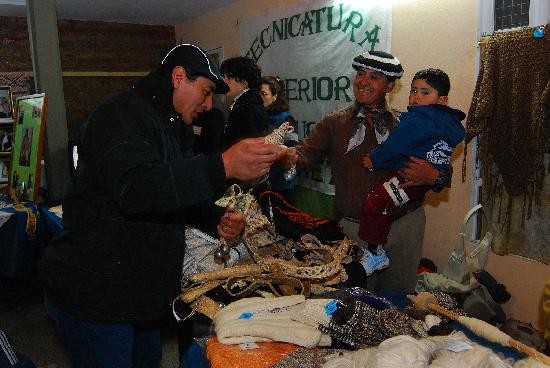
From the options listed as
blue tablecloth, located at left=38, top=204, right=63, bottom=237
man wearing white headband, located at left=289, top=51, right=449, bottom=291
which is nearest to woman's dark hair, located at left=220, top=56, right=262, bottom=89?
man wearing white headband, located at left=289, top=51, right=449, bottom=291

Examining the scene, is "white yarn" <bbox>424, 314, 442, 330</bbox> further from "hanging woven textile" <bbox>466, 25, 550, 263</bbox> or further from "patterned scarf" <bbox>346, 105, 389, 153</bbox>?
"hanging woven textile" <bbox>466, 25, 550, 263</bbox>

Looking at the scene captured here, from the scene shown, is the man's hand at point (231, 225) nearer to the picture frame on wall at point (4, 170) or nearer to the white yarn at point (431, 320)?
the white yarn at point (431, 320)

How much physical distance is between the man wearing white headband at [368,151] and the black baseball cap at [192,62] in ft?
3.65

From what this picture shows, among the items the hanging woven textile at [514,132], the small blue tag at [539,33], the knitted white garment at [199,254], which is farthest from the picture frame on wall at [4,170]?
the small blue tag at [539,33]

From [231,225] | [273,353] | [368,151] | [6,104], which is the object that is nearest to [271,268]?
[231,225]

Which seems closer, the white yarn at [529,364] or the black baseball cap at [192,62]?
the white yarn at [529,364]

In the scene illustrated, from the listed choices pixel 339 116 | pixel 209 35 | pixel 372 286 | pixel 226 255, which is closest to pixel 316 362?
pixel 226 255

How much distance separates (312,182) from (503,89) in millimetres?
2120

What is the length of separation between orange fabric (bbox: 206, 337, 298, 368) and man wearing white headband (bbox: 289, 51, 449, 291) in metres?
1.35

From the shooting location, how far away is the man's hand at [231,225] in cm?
184

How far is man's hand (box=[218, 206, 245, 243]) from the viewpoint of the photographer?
1836 millimetres

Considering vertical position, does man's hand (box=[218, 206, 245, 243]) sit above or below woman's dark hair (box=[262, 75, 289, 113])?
below

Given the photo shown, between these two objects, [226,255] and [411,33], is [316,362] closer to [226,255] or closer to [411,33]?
[226,255]

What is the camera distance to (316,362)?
1.12 metres
